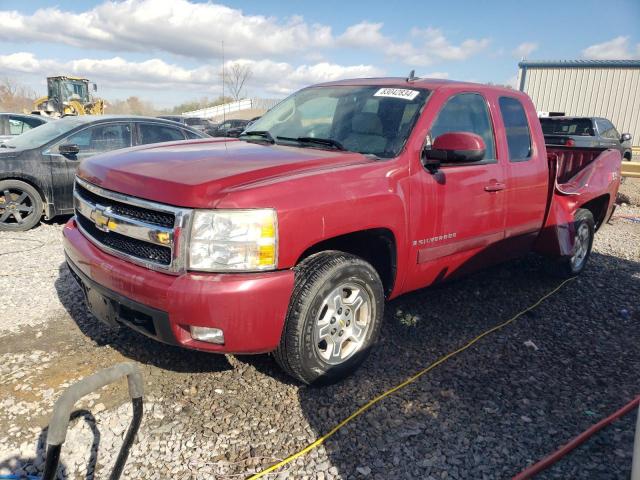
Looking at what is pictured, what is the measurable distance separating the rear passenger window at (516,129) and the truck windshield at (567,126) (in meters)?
9.21

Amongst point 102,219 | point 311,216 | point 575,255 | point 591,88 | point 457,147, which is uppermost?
point 591,88

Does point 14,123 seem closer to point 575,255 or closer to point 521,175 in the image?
point 521,175

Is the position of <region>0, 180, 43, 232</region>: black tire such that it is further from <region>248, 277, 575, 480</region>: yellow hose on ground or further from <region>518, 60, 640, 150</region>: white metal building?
<region>518, 60, 640, 150</region>: white metal building

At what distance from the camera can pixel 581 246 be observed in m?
5.38

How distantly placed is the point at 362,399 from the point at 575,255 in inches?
138

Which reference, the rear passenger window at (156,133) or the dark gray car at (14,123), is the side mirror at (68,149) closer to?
the rear passenger window at (156,133)

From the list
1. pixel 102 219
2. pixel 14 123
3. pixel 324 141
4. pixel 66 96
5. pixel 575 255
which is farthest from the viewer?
pixel 66 96

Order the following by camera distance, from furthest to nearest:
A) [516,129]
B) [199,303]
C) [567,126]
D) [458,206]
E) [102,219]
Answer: [567,126] < [516,129] < [458,206] < [102,219] < [199,303]

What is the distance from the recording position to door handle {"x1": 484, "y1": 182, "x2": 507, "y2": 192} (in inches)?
149

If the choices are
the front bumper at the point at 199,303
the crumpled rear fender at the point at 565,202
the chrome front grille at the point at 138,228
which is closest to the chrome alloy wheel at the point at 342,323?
the front bumper at the point at 199,303

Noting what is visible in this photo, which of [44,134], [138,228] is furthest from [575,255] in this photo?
[44,134]

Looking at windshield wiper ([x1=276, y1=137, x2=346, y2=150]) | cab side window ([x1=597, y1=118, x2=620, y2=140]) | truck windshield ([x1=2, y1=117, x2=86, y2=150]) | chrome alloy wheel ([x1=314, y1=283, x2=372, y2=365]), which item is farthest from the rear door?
cab side window ([x1=597, y1=118, x2=620, y2=140])

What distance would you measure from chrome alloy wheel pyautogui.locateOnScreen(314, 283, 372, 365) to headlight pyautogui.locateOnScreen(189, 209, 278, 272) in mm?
559

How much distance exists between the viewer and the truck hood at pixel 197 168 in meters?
2.51
